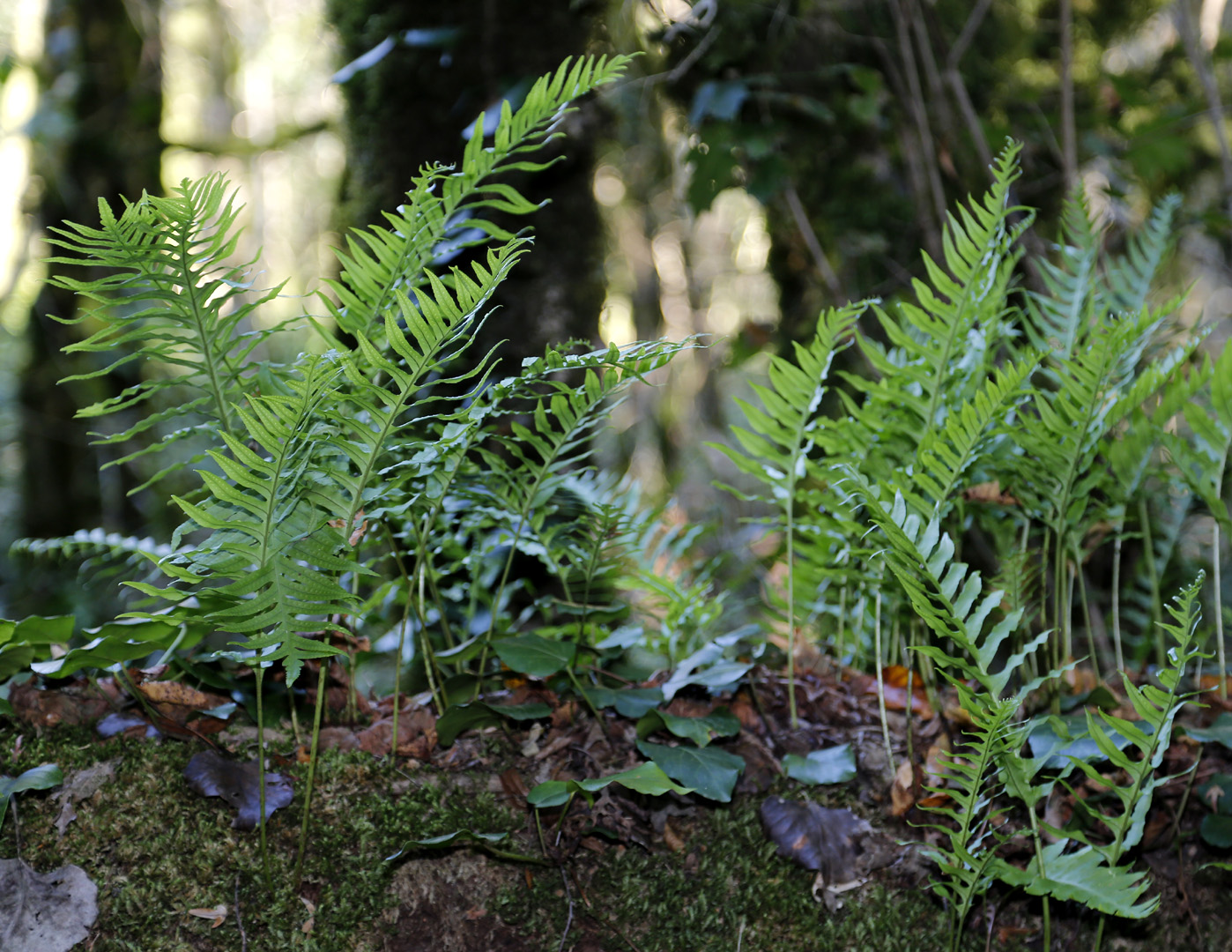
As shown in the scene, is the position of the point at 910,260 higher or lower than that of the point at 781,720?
higher

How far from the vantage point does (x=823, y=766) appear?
5.08ft

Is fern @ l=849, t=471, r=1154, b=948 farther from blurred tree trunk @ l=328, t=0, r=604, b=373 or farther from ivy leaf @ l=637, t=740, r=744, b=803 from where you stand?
blurred tree trunk @ l=328, t=0, r=604, b=373

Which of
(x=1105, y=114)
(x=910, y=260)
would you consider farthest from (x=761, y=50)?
(x=1105, y=114)

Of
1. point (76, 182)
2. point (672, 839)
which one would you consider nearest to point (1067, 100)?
point (672, 839)

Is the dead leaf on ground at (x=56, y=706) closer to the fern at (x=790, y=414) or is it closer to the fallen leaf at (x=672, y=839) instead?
the fallen leaf at (x=672, y=839)

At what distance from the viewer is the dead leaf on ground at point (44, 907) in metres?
1.17

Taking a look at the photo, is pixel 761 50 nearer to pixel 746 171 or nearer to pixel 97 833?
pixel 746 171

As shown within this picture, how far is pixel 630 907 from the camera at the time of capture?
143 centimetres

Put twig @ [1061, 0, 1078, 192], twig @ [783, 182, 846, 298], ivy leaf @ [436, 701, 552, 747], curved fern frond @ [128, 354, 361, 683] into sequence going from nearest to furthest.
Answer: curved fern frond @ [128, 354, 361, 683] < ivy leaf @ [436, 701, 552, 747] < twig @ [1061, 0, 1078, 192] < twig @ [783, 182, 846, 298]

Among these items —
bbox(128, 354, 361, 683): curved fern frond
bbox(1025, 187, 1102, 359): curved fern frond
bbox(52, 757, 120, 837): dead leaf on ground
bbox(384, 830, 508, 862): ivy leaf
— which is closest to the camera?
bbox(128, 354, 361, 683): curved fern frond

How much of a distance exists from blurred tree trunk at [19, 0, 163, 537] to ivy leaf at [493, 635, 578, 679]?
14.9ft

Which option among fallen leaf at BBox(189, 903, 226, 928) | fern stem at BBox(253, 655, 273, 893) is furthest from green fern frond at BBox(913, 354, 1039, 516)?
fallen leaf at BBox(189, 903, 226, 928)

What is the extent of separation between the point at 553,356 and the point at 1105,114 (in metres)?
3.43

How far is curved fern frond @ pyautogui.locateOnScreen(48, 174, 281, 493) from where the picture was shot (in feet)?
3.70
